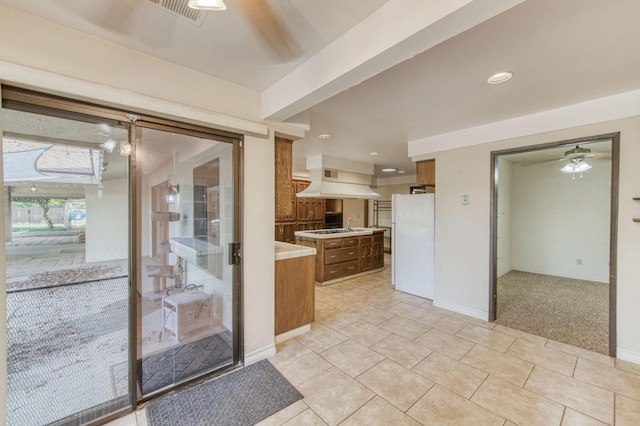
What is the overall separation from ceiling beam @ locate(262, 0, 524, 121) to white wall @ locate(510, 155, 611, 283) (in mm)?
5715

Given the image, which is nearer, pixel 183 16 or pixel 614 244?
pixel 183 16

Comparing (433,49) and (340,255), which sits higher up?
(433,49)

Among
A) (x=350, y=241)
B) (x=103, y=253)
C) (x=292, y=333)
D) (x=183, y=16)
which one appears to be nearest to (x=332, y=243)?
(x=350, y=241)

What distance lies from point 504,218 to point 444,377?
445cm

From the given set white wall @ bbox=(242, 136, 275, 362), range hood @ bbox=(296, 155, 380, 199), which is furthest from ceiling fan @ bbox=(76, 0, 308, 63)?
range hood @ bbox=(296, 155, 380, 199)

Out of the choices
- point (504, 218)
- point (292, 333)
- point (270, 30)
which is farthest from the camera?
point (504, 218)

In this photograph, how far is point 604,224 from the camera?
4.66 metres

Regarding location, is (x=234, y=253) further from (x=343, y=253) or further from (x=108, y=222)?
(x=343, y=253)

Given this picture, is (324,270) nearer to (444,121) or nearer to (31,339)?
(444,121)

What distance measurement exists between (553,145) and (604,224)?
11.2ft

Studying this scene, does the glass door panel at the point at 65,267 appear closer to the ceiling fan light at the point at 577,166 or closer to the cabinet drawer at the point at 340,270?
the cabinet drawer at the point at 340,270

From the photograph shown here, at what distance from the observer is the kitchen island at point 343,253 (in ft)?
15.6

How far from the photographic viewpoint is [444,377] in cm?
212

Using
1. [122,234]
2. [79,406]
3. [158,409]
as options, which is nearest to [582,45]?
[122,234]
